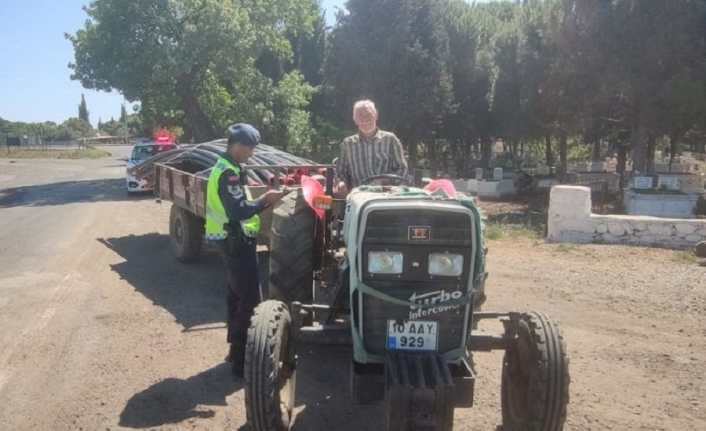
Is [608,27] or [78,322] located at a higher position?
[608,27]

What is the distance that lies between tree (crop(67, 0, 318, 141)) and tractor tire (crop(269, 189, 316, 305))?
61.4ft

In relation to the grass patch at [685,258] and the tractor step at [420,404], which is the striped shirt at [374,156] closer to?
the tractor step at [420,404]

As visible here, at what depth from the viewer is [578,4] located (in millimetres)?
22547

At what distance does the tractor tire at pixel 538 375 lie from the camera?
149 inches

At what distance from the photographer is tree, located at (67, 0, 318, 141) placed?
23.3 meters

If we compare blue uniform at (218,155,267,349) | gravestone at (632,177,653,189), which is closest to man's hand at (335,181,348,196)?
blue uniform at (218,155,267,349)

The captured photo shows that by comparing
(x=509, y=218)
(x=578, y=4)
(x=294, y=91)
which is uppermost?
(x=578, y=4)

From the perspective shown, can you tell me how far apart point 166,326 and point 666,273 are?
263 inches

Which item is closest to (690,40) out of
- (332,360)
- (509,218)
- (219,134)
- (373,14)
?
(509,218)

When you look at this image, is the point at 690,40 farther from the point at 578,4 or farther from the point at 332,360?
the point at 332,360

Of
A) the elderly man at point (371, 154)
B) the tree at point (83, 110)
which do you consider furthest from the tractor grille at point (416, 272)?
the tree at point (83, 110)

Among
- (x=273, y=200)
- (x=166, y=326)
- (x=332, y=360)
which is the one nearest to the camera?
(x=273, y=200)

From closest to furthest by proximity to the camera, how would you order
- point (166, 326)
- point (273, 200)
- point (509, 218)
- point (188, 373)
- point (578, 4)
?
1. point (273, 200)
2. point (188, 373)
3. point (166, 326)
4. point (509, 218)
5. point (578, 4)

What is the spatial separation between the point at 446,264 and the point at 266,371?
1.22 meters
